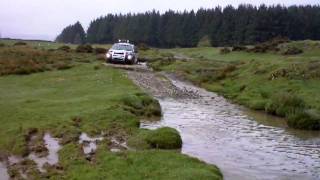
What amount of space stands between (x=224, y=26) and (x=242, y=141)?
123381 mm

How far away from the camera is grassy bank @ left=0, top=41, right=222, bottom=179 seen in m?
17.6

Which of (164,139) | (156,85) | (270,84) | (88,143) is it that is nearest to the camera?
(88,143)

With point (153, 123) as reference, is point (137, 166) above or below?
above

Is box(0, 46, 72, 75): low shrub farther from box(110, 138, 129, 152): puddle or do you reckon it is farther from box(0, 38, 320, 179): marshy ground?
box(110, 138, 129, 152): puddle

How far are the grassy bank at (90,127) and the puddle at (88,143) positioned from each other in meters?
0.23

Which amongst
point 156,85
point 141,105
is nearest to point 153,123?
point 141,105

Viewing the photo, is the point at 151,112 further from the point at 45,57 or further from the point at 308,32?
the point at 308,32

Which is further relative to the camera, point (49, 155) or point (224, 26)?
point (224, 26)

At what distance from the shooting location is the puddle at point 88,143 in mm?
20166

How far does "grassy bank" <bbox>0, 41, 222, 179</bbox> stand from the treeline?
99.8 metres

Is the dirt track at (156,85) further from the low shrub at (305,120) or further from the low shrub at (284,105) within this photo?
the low shrub at (305,120)

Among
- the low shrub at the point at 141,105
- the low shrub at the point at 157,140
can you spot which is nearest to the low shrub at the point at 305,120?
the low shrub at the point at 141,105

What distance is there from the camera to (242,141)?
25.0 metres

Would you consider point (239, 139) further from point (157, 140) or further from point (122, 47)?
point (122, 47)
